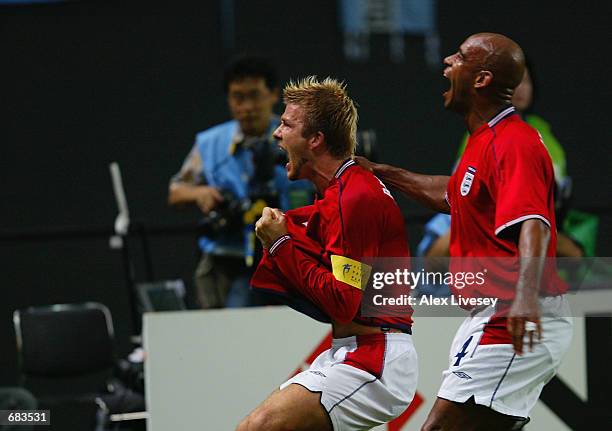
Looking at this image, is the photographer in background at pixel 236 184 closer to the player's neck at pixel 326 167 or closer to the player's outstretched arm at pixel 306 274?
the player's neck at pixel 326 167

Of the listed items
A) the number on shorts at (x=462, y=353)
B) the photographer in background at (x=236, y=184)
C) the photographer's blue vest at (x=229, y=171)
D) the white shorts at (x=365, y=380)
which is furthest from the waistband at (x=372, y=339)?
the photographer's blue vest at (x=229, y=171)

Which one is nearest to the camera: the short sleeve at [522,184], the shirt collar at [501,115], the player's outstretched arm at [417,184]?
the short sleeve at [522,184]

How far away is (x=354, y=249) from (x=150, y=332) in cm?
183

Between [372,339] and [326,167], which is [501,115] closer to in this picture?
[326,167]

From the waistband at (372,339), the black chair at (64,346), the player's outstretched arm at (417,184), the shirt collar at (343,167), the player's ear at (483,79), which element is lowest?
the black chair at (64,346)

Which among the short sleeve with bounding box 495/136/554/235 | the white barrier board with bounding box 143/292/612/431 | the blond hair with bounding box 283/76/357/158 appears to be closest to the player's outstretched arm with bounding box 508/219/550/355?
the short sleeve with bounding box 495/136/554/235

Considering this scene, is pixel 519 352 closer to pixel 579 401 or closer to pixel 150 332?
pixel 579 401

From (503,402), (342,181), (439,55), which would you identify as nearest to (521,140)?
(342,181)

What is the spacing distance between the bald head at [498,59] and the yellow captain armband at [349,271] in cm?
84

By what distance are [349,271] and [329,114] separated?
1.94ft

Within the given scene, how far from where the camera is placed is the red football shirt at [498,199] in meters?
3.59

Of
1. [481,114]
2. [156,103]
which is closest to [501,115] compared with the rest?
[481,114]

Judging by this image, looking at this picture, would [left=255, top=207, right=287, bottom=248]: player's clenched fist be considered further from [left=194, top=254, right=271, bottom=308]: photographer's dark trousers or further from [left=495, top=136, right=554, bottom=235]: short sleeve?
[left=194, top=254, right=271, bottom=308]: photographer's dark trousers

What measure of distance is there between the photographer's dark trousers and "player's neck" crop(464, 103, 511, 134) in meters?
2.01
